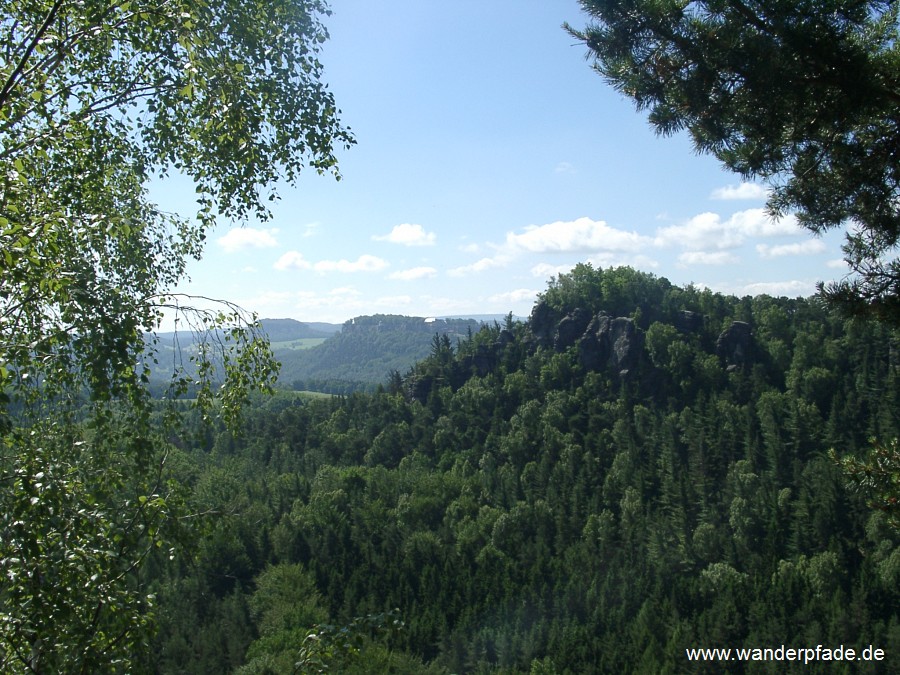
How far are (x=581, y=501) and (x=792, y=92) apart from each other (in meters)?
65.1

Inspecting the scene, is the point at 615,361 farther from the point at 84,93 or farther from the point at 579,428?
the point at 84,93

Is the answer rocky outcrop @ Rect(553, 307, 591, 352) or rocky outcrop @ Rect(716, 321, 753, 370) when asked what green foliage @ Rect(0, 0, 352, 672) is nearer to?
rocky outcrop @ Rect(716, 321, 753, 370)

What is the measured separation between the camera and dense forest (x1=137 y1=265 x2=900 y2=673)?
45219mm

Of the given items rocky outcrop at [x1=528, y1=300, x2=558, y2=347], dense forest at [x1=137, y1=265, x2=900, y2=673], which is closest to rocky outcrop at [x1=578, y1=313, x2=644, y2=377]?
dense forest at [x1=137, y1=265, x2=900, y2=673]

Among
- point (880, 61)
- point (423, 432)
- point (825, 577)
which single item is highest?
point (880, 61)

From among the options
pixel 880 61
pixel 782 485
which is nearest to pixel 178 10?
pixel 880 61

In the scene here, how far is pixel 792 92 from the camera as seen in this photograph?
6.84m

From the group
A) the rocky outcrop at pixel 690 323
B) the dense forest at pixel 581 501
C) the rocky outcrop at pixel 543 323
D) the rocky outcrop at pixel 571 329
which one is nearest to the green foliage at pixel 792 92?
the dense forest at pixel 581 501

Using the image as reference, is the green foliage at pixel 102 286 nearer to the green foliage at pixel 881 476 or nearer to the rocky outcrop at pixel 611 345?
the green foliage at pixel 881 476

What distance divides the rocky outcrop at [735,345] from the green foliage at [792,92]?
254ft

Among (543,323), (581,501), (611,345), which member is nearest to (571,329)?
(543,323)

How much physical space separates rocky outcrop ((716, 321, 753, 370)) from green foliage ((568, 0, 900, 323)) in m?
77.4

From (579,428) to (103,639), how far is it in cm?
8012

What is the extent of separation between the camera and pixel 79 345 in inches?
141
